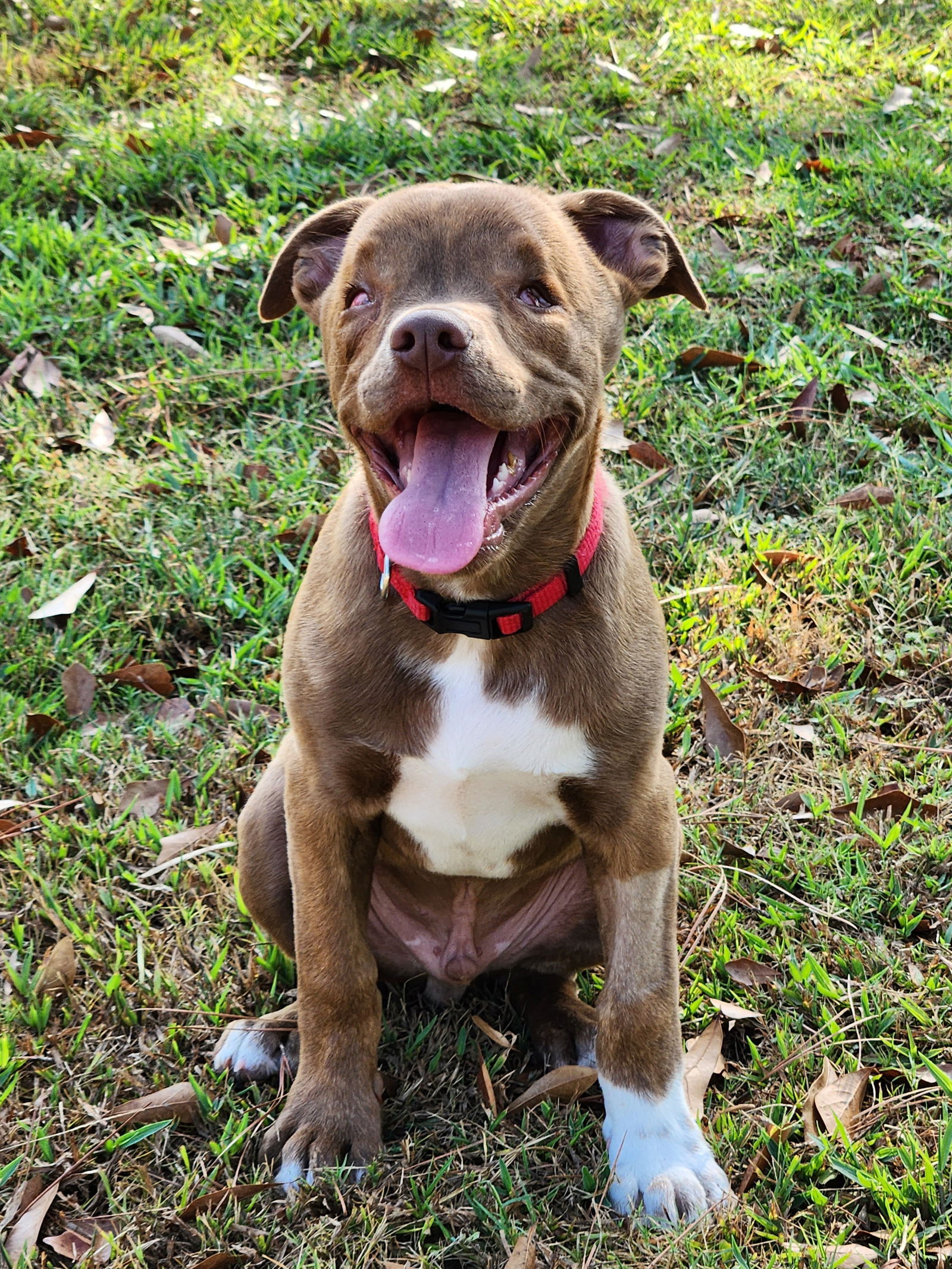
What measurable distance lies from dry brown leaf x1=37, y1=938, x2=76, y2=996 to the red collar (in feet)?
3.84

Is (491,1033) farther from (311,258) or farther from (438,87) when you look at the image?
(438,87)

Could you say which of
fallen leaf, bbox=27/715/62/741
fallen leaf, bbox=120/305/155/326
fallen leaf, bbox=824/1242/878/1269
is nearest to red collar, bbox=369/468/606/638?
fallen leaf, bbox=824/1242/878/1269

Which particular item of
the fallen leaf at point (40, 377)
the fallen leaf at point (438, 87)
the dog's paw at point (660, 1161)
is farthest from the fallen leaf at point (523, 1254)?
the fallen leaf at point (438, 87)

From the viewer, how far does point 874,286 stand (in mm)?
5164

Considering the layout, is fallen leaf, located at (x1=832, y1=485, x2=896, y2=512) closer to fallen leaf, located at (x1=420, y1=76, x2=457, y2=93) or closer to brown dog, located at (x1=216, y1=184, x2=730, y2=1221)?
brown dog, located at (x1=216, y1=184, x2=730, y2=1221)

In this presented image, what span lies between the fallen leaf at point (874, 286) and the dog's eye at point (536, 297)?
3.04 meters

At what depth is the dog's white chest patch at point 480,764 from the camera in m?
2.54

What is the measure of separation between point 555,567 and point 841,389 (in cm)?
247

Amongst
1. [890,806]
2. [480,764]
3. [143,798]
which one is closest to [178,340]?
[143,798]

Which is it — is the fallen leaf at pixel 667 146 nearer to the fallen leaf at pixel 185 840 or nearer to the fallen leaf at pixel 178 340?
the fallen leaf at pixel 178 340

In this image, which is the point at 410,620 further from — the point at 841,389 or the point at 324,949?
the point at 841,389

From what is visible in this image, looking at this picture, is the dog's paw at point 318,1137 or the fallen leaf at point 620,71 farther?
the fallen leaf at point 620,71

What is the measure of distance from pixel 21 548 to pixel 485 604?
7.21ft

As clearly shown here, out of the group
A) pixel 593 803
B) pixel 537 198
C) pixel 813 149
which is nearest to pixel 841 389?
pixel 813 149
